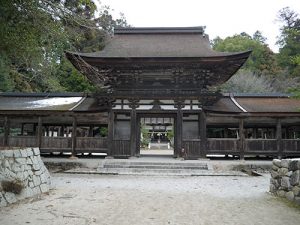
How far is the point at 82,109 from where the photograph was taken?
18.8m

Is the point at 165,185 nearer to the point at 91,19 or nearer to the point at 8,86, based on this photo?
the point at 91,19

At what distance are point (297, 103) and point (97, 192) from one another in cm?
1447

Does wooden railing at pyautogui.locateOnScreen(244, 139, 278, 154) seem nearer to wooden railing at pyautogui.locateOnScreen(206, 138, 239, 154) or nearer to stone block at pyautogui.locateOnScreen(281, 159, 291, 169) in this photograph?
wooden railing at pyautogui.locateOnScreen(206, 138, 239, 154)

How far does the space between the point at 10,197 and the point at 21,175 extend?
0.78m

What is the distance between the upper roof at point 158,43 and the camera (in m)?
18.4

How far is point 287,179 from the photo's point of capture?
8992mm

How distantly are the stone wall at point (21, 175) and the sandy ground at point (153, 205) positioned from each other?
369 mm

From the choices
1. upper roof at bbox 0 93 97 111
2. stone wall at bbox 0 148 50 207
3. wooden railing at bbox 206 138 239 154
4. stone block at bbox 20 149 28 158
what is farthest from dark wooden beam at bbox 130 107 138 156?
stone block at bbox 20 149 28 158

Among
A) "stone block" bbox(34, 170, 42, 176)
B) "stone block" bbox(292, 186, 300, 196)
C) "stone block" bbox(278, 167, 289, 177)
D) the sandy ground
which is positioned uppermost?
"stone block" bbox(278, 167, 289, 177)

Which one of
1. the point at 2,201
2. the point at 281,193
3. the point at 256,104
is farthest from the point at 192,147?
the point at 2,201

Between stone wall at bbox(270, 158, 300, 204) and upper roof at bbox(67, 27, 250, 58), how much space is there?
29.2 feet

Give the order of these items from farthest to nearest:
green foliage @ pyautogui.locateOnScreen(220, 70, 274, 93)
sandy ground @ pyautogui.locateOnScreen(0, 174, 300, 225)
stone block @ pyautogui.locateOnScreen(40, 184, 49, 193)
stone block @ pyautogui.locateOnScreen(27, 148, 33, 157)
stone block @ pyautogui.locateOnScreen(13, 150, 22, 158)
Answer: green foliage @ pyautogui.locateOnScreen(220, 70, 274, 93) < stone block @ pyautogui.locateOnScreen(40, 184, 49, 193) < stone block @ pyautogui.locateOnScreen(27, 148, 33, 157) < stone block @ pyautogui.locateOnScreen(13, 150, 22, 158) < sandy ground @ pyautogui.locateOnScreen(0, 174, 300, 225)

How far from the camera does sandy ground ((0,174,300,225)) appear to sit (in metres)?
6.72

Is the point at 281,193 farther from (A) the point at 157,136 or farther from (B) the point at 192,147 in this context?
(A) the point at 157,136
